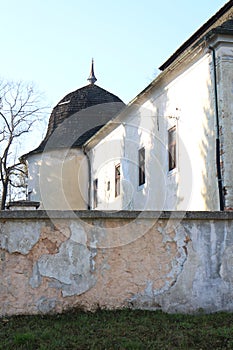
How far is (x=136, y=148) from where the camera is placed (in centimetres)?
1983

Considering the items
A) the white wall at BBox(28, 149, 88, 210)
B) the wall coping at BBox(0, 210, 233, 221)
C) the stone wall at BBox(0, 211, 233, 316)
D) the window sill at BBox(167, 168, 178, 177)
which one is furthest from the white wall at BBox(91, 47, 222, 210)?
the white wall at BBox(28, 149, 88, 210)

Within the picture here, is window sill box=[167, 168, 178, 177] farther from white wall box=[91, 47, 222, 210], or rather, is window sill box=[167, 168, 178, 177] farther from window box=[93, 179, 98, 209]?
window box=[93, 179, 98, 209]

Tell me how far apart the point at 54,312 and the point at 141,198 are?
448 inches

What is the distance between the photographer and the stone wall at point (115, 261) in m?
7.48

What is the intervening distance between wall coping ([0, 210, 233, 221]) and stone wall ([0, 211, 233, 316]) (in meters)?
0.01

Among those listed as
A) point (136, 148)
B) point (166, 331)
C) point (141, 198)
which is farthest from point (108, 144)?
point (166, 331)

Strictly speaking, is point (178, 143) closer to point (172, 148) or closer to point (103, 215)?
point (172, 148)

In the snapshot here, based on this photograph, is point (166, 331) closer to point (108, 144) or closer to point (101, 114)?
point (108, 144)

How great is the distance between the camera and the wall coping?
24.7 ft

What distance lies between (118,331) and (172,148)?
1032 centimetres

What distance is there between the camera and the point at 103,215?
7719 mm

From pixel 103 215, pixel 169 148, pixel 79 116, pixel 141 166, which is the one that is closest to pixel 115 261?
pixel 103 215

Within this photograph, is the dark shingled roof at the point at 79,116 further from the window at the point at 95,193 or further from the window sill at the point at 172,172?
the window sill at the point at 172,172

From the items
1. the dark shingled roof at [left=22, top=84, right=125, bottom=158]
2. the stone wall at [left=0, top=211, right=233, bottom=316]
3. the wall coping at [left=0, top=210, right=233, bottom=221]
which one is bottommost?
the stone wall at [left=0, top=211, right=233, bottom=316]
